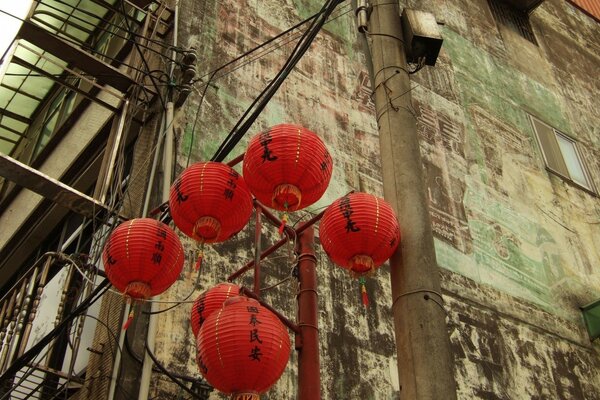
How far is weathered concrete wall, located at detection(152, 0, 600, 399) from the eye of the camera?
9266 millimetres

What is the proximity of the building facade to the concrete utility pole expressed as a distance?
1.90 meters

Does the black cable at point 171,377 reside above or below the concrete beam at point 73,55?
below

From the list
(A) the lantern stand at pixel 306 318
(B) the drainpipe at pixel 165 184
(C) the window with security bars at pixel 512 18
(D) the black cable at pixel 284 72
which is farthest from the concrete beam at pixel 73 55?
(C) the window with security bars at pixel 512 18

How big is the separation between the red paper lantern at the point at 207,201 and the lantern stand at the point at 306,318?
516 mm

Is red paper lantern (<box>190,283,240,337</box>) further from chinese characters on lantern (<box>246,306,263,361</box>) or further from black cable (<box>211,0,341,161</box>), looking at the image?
black cable (<box>211,0,341,161</box>)

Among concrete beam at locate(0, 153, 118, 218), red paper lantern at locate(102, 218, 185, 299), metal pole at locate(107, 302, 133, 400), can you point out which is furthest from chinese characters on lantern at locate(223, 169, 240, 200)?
concrete beam at locate(0, 153, 118, 218)

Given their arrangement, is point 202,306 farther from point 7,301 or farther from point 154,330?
point 7,301

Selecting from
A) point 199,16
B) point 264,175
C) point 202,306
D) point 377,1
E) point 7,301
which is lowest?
point 202,306

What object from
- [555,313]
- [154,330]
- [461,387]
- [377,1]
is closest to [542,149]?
[555,313]

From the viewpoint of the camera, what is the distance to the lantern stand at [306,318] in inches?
241

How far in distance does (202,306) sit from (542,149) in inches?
458

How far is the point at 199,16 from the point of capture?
11125 millimetres

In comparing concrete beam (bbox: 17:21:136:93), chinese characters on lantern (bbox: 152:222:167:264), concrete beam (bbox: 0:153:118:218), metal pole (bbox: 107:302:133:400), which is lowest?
metal pole (bbox: 107:302:133:400)

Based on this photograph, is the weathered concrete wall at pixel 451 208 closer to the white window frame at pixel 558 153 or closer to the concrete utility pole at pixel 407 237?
the white window frame at pixel 558 153
